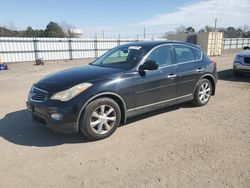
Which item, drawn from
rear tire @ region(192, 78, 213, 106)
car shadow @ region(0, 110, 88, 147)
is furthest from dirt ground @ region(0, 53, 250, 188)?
rear tire @ region(192, 78, 213, 106)

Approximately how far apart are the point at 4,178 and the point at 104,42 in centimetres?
2608

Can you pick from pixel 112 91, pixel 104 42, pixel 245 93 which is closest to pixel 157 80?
pixel 112 91

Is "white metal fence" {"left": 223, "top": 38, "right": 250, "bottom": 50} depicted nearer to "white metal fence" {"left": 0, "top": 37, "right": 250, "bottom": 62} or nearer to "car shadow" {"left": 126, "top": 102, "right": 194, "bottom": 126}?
"white metal fence" {"left": 0, "top": 37, "right": 250, "bottom": 62}

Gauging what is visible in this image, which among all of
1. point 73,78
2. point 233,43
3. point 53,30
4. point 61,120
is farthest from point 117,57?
point 53,30

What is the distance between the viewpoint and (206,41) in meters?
29.4

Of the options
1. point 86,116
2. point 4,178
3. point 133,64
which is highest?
point 133,64

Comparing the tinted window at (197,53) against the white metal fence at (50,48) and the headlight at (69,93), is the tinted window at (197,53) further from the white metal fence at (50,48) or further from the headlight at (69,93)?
the white metal fence at (50,48)

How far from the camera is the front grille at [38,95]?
420cm

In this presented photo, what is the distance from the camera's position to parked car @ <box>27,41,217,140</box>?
4062mm

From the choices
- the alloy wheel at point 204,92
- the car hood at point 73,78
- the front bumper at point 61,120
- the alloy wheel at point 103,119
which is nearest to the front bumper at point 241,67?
the alloy wheel at point 204,92

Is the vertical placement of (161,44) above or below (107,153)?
above

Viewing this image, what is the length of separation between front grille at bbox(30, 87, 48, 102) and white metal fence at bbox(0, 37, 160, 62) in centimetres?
2016

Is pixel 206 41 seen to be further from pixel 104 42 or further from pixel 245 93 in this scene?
pixel 245 93

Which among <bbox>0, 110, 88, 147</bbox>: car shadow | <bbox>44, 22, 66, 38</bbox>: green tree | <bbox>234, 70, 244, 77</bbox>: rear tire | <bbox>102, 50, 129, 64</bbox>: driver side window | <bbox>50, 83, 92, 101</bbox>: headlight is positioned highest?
<bbox>44, 22, 66, 38</bbox>: green tree
